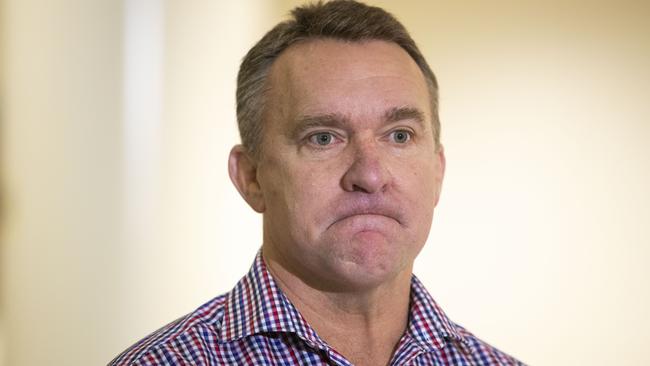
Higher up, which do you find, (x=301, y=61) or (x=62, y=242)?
(x=301, y=61)

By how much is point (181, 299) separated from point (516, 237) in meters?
1.25

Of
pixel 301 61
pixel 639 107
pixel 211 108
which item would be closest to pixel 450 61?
pixel 639 107

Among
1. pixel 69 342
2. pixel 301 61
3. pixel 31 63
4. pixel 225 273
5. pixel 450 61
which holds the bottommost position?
pixel 69 342

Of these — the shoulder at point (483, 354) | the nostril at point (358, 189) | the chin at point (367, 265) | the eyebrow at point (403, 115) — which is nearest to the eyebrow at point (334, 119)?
the eyebrow at point (403, 115)

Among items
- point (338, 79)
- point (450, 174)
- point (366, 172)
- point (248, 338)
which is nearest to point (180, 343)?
point (248, 338)

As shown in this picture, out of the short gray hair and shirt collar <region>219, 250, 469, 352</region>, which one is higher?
the short gray hair

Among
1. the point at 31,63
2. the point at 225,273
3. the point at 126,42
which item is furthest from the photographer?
the point at 225,273

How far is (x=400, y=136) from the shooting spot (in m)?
1.64

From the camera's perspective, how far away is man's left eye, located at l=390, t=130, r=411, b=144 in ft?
5.36

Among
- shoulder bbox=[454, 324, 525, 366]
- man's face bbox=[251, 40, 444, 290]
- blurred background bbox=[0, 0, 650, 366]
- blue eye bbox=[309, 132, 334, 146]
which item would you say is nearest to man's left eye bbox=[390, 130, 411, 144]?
man's face bbox=[251, 40, 444, 290]

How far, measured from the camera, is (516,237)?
134 inches

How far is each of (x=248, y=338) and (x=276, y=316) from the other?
0.06 m

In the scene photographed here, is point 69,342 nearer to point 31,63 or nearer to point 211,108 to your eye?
point 31,63

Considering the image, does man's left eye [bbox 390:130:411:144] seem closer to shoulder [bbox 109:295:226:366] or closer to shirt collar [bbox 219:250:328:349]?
shirt collar [bbox 219:250:328:349]
